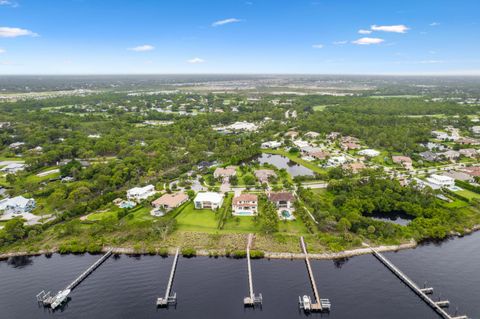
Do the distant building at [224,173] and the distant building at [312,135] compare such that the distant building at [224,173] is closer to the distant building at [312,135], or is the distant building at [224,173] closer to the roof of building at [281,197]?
the roof of building at [281,197]

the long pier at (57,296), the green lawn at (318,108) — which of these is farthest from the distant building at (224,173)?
the green lawn at (318,108)

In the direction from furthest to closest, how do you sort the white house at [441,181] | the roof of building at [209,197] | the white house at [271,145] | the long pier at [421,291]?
the white house at [271,145] → the white house at [441,181] → the roof of building at [209,197] → the long pier at [421,291]

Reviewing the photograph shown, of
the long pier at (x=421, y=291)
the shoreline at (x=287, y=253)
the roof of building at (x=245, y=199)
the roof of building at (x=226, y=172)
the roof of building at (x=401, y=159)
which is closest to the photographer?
the long pier at (x=421, y=291)

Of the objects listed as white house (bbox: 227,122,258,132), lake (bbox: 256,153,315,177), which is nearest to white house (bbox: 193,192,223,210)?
lake (bbox: 256,153,315,177)

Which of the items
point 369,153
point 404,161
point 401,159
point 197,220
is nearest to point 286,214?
point 197,220

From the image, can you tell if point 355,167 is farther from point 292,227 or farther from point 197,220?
point 197,220

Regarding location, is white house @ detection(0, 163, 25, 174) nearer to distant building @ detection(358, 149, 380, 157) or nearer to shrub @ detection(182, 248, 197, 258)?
shrub @ detection(182, 248, 197, 258)
